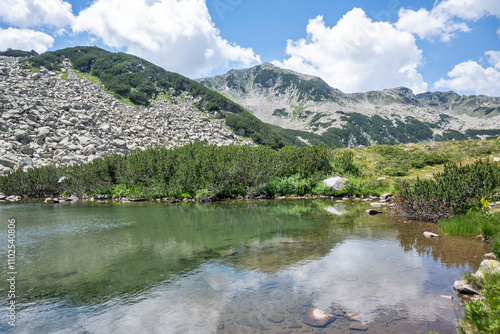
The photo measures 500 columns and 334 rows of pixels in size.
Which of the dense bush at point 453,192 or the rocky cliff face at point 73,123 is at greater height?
the rocky cliff face at point 73,123

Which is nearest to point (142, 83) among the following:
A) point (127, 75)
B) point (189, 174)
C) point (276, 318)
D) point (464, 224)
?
point (127, 75)

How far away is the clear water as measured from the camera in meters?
5.74

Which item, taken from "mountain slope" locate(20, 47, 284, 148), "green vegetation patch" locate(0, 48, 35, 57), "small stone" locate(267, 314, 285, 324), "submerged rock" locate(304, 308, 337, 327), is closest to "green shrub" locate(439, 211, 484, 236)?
"submerged rock" locate(304, 308, 337, 327)

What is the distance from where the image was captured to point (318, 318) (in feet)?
18.5

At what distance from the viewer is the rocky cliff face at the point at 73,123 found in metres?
41.8

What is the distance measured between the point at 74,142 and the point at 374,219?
48270mm

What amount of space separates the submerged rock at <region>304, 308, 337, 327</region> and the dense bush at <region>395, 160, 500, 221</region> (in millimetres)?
11179

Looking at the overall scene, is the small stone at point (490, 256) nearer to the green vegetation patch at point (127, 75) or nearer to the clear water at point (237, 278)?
the clear water at point (237, 278)

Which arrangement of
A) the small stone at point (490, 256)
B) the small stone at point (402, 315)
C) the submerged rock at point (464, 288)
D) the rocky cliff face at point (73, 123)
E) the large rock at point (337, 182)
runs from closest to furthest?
the small stone at point (402, 315) → the submerged rock at point (464, 288) → the small stone at point (490, 256) → the large rock at point (337, 182) → the rocky cliff face at point (73, 123)

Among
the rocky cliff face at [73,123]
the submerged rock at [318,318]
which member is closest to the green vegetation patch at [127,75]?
the rocky cliff face at [73,123]

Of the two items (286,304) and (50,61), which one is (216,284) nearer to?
(286,304)

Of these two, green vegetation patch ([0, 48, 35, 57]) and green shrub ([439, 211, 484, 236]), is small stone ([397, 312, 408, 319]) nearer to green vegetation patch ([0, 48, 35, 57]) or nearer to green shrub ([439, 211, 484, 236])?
green shrub ([439, 211, 484, 236])

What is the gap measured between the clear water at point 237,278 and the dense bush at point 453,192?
118cm

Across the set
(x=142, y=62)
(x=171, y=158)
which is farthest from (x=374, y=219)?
(x=142, y=62)
